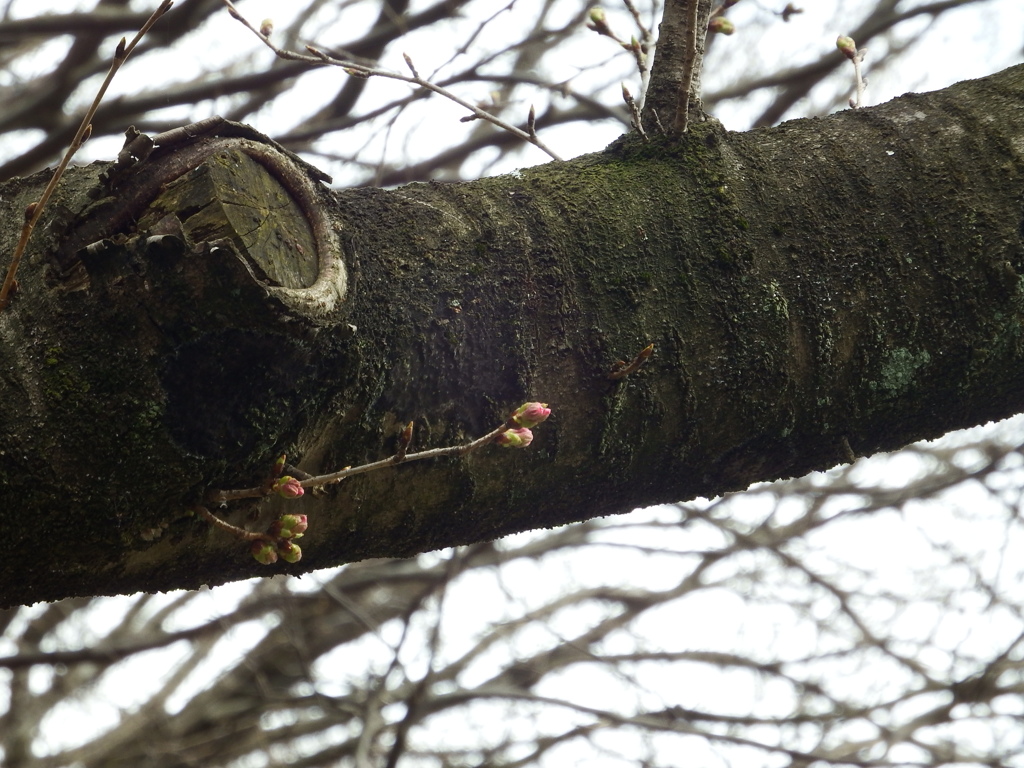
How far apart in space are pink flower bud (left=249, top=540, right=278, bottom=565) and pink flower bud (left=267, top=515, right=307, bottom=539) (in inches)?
0.5

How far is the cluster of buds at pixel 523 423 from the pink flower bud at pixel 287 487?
228mm

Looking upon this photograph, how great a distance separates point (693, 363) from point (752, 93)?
4686mm

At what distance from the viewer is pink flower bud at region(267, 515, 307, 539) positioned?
96cm

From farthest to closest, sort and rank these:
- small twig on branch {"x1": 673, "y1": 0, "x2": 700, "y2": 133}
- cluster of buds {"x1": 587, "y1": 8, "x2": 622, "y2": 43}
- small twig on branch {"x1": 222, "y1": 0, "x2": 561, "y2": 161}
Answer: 1. cluster of buds {"x1": 587, "y1": 8, "x2": 622, "y2": 43}
2. small twig on branch {"x1": 222, "y1": 0, "x2": 561, "y2": 161}
3. small twig on branch {"x1": 673, "y1": 0, "x2": 700, "y2": 133}

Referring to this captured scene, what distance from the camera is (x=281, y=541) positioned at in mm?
978

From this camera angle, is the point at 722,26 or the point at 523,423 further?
the point at 722,26

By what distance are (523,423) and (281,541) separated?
307 millimetres

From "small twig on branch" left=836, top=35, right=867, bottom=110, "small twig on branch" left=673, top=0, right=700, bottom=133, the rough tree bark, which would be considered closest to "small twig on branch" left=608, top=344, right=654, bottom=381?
the rough tree bark

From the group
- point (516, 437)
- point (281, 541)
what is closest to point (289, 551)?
point (281, 541)

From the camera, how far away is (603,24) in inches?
80.7

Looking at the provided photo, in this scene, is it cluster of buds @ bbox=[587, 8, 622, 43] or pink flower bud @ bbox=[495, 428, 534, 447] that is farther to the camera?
cluster of buds @ bbox=[587, 8, 622, 43]

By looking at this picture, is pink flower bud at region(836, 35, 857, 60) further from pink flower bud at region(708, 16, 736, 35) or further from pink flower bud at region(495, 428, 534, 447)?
pink flower bud at region(495, 428, 534, 447)

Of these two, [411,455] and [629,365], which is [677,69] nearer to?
[629,365]

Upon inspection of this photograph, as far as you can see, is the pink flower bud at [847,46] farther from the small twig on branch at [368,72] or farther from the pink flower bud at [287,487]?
the pink flower bud at [287,487]
